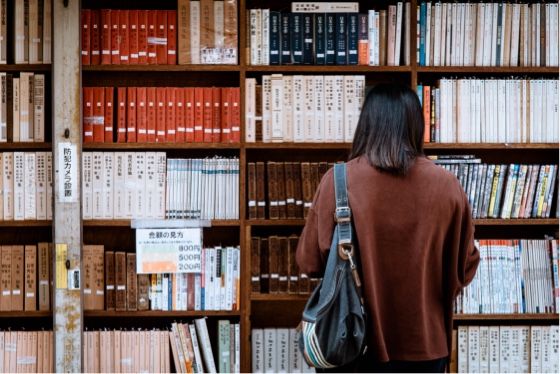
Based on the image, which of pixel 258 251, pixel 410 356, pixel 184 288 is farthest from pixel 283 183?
pixel 410 356

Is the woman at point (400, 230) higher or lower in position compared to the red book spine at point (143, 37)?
lower

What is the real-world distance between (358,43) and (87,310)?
1706mm

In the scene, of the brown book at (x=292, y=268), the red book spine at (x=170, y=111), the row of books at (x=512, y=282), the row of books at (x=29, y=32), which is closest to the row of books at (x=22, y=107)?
the row of books at (x=29, y=32)

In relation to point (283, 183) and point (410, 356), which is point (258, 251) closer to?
point (283, 183)

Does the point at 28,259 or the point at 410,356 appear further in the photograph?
the point at 28,259

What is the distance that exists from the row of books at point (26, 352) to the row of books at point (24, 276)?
0.41ft

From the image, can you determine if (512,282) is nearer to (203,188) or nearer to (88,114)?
(203,188)

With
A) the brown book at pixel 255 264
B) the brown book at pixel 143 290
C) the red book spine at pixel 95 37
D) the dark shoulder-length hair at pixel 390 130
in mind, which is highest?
the red book spine at pixel 95 37

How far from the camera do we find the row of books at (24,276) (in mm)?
3043

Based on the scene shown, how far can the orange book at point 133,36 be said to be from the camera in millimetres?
3064

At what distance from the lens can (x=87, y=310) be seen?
305cm

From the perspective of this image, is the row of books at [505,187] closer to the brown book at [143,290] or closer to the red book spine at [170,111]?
the red book spine at [170,111]

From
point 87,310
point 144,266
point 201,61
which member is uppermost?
point 201,61

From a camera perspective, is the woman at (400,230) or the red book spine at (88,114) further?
the red book spine at (88,114)
